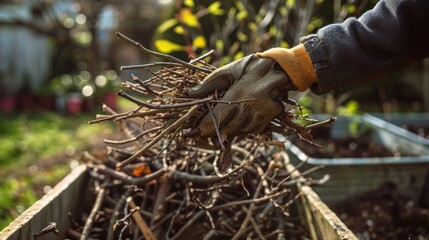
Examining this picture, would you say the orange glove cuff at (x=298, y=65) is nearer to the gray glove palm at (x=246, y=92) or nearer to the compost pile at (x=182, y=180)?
the gray glove palm at (x=246, y=92)

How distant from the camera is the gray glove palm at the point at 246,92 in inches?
66.2

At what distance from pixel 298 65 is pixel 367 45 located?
238 millimetres

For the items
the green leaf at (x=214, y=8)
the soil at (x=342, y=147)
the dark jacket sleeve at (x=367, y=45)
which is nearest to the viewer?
the dark jacket sleeve at (x=367, y=45)

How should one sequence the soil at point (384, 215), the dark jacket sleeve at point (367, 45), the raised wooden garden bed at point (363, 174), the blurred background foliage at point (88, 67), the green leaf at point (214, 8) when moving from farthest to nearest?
the blurred background foliage at point (88, 67)
the green leaf at point (214, 8)
the raised wooden garden bed at point (363, 174)
the soil at point (384, 215)
the dark jacket sleeve at point (367, 45)

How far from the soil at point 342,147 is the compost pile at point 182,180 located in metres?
1.26

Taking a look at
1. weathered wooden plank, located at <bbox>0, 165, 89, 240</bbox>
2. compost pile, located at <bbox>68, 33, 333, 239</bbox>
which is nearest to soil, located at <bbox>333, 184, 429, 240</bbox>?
compost pile, located at <bbox>68, 33, 333, 239</bbox>

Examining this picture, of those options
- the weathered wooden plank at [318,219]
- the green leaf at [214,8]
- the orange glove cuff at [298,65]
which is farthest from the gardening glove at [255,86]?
the green leaf at [214,8]

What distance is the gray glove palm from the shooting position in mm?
1682

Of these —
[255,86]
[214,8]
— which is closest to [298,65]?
[255,86]

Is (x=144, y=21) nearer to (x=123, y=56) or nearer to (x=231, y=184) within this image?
(x=123, y=56)

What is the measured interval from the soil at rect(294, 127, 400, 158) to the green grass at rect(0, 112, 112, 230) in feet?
5.72

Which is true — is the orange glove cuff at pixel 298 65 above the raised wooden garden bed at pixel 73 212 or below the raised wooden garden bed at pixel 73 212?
above

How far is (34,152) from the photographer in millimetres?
5199

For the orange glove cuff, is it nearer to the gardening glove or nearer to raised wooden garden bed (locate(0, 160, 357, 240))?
the gardening glove
